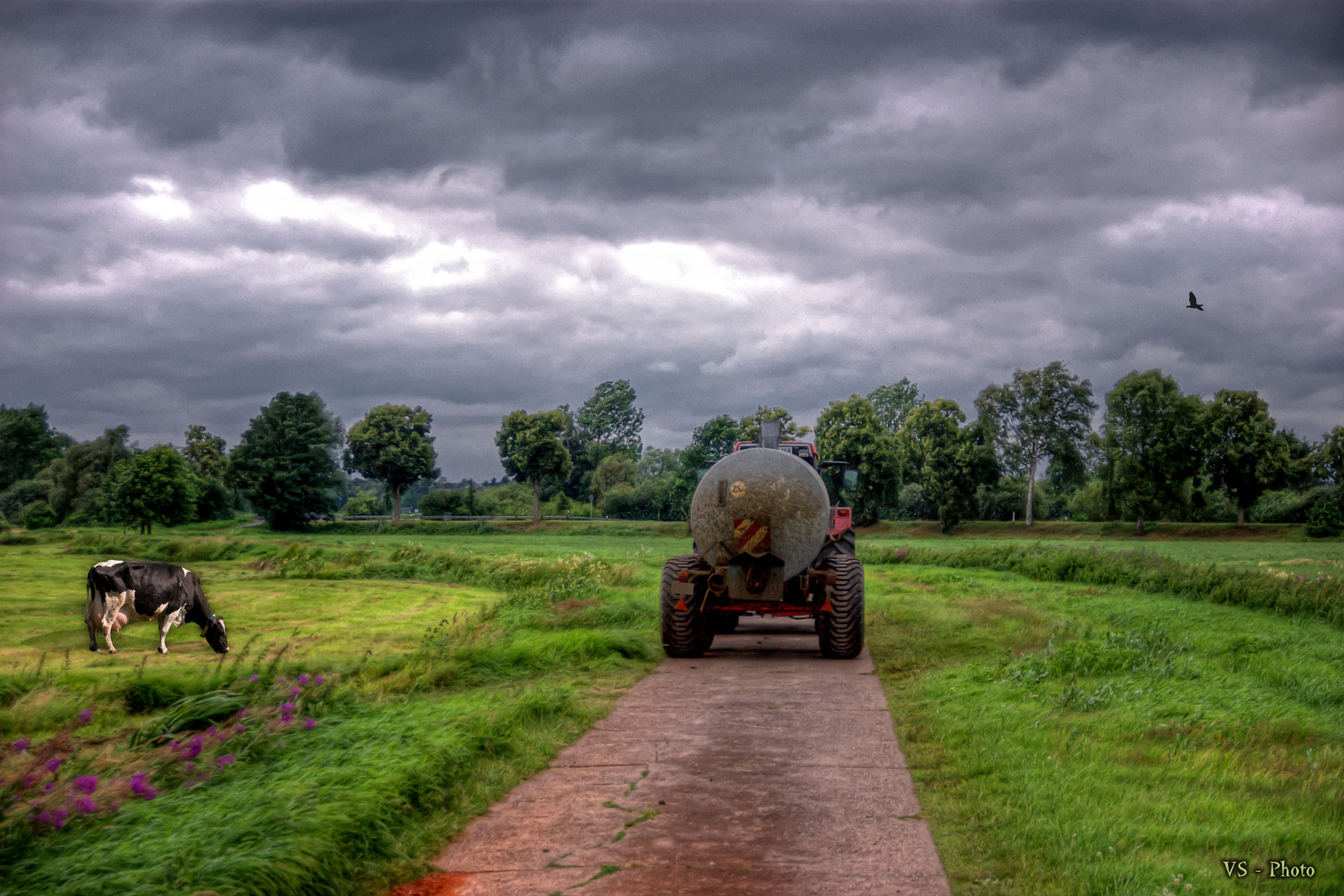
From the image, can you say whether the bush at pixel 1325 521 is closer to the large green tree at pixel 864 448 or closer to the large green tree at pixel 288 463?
the large green tree at pixel 864 448

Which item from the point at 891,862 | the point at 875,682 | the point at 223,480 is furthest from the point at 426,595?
the point at 223,480

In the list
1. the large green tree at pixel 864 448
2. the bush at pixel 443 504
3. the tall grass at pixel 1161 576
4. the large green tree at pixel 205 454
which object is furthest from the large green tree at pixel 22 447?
the tall grass at pixel 1161 576

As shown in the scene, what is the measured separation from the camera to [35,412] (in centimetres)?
11312

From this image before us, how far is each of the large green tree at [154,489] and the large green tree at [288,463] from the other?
13.2 metres

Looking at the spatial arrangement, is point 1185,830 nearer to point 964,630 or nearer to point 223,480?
point 964,630

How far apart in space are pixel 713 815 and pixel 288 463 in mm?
70658

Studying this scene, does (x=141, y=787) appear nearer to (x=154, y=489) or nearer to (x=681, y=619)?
(x=681, y=619)

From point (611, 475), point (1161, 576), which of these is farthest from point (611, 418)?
point (1161, 576)

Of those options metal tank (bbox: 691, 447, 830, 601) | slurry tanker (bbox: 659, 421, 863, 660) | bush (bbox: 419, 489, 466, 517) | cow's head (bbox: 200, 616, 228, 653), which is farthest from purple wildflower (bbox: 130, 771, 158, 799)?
bush (bbox: 419, 489, 466, 517)

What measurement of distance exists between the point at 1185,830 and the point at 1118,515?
71.0 meters

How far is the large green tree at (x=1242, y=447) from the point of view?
6144 cm

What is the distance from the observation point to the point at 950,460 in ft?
218

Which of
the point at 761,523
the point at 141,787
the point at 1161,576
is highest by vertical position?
the point at 761,523

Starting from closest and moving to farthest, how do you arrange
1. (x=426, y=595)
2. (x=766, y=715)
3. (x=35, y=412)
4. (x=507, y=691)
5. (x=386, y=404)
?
(x=766, y=715) → (x=507, y=691) → (x=426, y=595) → (x=386, y=404) → (x=35, y=412)
